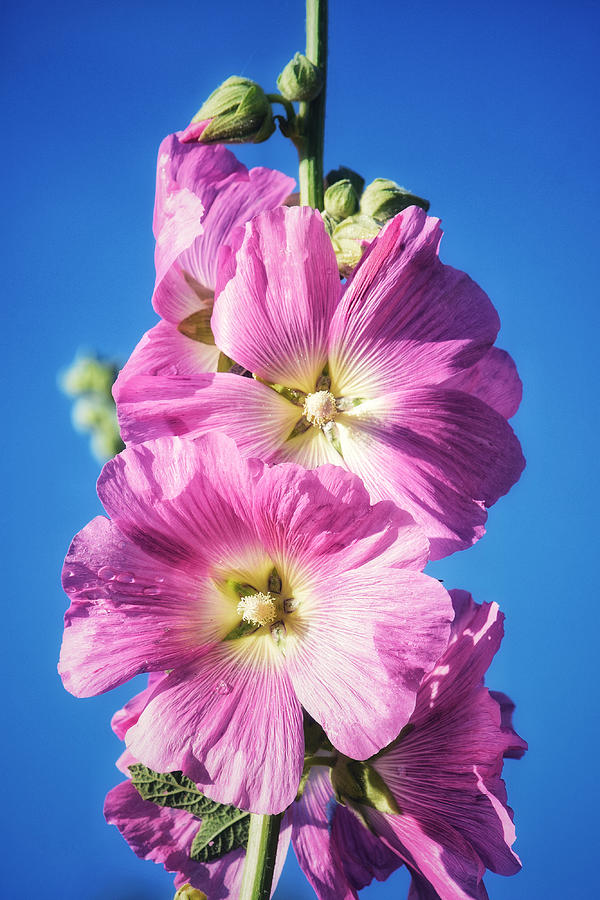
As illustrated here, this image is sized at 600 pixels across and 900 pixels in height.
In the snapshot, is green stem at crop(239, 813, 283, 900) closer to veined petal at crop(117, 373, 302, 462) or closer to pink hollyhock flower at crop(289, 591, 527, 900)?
pink hollyhock flower at crop(289, 591, 527, 900)

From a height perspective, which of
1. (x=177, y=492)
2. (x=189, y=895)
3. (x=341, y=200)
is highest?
(x=341, y=200)

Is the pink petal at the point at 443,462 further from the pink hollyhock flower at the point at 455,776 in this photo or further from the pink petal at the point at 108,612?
the pink petal at the point at 108,612

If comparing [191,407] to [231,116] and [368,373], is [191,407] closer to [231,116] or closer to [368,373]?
[368,373]

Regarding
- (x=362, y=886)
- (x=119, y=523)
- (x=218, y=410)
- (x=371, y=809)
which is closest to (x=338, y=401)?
(x=218, y=410)

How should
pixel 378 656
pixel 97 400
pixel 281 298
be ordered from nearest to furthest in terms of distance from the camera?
pixel 378 656 → pixel 281 298 → pixel 97 400

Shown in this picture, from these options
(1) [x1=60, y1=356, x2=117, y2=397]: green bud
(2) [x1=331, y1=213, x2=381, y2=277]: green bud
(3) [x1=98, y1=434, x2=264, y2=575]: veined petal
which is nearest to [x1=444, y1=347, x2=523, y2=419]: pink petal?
(2) [x1=331, y1=213, x2=381, y2=277]: green bud

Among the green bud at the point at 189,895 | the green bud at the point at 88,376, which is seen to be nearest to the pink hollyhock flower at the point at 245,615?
the green bud at the point at 189,895

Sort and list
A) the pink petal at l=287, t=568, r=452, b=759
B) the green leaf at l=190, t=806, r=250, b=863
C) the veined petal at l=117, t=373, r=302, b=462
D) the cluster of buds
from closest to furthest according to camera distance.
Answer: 1. the pink petal at l=287, t=568, r=452, b=759
2. the veined petal at l=117, t=373, r=302, b=462
3. the green leaf at l=190, t=806, r=250, b=863
4. the cluster of buds

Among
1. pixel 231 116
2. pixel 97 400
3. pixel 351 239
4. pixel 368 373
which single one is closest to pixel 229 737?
pixel 368 373
